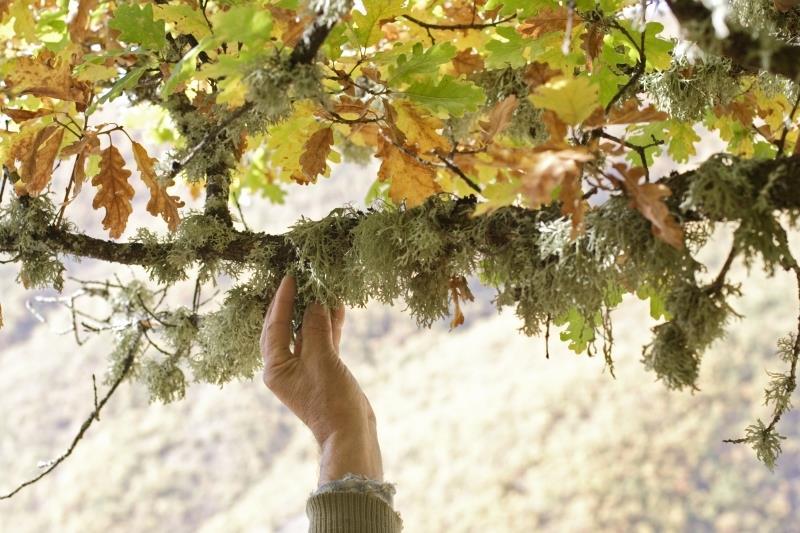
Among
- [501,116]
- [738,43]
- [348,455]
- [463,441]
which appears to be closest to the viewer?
[738,43]

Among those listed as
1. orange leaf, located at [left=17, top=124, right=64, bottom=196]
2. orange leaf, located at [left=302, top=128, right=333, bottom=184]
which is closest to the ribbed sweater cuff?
orange leaf, located at [left=302, top=128, right=333, bottom=184]

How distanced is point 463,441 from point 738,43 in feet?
7.57

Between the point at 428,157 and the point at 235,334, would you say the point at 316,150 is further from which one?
the point at 235,334

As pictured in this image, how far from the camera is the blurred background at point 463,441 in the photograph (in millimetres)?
2576

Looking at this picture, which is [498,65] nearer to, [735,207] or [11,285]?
[735,207]

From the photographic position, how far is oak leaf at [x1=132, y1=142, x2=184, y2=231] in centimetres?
93

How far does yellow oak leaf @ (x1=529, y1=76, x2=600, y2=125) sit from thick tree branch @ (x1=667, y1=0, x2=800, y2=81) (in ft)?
0.28

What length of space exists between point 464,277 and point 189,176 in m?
0.43

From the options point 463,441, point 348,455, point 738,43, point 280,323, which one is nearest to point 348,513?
point 348,455

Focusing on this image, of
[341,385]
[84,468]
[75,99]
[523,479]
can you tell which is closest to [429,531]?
[523,479]

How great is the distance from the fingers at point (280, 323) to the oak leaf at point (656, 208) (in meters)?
0.41

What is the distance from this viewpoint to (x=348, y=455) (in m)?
0.86

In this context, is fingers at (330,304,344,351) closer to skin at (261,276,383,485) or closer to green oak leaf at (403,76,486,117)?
skin at (261,276,383,485)

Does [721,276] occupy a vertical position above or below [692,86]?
below
